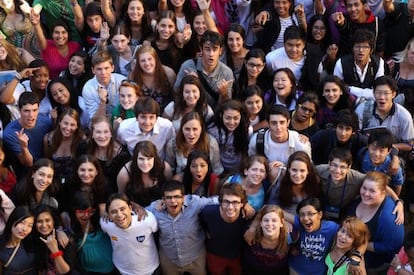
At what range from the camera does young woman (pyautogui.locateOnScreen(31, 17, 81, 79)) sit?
7434 millimetres

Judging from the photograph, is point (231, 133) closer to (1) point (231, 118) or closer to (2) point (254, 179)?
(1) point (231, 118)

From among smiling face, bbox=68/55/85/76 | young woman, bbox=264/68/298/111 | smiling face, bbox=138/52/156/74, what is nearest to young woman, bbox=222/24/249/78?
young woman, bbox=264/68/298/111

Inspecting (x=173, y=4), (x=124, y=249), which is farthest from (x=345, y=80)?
(x=124, y=249)

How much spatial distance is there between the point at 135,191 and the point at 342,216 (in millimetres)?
1960

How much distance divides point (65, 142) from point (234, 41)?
2304 mm

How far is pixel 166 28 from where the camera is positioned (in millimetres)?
7156

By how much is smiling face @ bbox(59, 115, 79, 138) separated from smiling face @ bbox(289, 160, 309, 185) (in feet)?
7.52

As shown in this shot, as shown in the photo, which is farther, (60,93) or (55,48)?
(55,48)

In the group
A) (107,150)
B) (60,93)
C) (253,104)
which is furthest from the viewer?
(60,93)

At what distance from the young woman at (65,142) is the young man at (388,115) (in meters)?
2.96

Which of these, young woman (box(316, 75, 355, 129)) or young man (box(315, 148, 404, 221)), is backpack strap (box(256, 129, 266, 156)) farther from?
young woman (box(316, 75, 355, 129))

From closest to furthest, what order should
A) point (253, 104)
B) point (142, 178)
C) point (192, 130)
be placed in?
point (142, 178) → point (192, 130) → point (253, 104)

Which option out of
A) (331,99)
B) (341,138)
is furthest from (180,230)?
(331,99)

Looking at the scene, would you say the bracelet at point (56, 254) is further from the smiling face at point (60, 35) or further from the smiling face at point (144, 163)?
the smiling face at point (60, 35)
